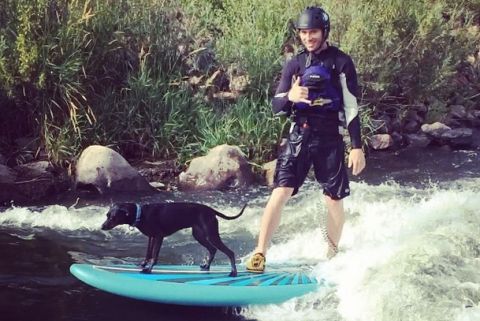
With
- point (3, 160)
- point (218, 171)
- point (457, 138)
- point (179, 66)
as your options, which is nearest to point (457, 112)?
point (457, 138)

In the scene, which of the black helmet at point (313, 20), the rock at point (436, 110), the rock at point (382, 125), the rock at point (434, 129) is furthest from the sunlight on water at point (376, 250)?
the rock at point (436, 110)

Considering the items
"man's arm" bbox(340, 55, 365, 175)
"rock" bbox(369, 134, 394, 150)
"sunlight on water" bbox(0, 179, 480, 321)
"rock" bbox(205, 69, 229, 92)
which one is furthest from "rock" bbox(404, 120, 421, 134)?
"man's arm" bbox(340, 55, 365, 175)

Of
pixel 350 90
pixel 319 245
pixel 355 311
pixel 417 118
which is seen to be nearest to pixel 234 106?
pixel 417 118

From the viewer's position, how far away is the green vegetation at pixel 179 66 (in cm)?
780

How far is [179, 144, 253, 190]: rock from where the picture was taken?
24.4 ft

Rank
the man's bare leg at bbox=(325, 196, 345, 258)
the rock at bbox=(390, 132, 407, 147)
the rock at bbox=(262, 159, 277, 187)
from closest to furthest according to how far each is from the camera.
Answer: the man's bare leg at bbox=(325, 196, 345, 258) < the rock at bbox=(262, 159, 277, 187) < the rock at bbox=(390, 132, 407, 147)

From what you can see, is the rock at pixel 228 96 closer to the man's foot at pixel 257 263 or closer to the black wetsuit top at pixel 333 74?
the black wetsuit top at pixel 333 74

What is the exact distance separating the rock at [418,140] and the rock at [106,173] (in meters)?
3.67

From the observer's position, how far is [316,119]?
14.5 feet

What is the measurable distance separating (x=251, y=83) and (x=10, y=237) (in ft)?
13.2

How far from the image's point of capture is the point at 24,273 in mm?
4668

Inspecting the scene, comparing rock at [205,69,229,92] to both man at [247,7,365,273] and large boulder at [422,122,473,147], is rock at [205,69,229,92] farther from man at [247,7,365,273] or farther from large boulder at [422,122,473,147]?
man at [247,7,365,273]

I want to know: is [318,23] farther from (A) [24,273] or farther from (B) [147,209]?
(A) [24,273]

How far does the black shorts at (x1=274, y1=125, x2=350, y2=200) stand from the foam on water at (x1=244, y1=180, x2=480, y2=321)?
0.46 m
